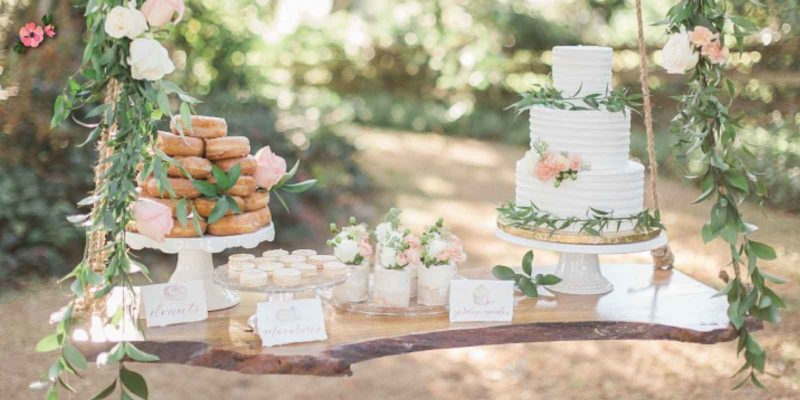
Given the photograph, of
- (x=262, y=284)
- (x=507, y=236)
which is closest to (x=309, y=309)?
(x=262, y=284)

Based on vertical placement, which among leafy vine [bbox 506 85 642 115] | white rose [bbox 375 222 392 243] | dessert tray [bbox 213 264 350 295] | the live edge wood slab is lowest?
the live edge wood slab

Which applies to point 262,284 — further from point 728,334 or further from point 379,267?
point 728,334

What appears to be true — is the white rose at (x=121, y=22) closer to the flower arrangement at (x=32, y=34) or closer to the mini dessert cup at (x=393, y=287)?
the flower arrangement at (x=32, y=34)

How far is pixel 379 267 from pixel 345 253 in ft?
0.36

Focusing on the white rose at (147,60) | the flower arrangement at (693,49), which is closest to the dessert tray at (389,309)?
the white rose at (147,60)

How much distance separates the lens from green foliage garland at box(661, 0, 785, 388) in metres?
2.53

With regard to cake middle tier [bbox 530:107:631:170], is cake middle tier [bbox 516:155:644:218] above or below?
below

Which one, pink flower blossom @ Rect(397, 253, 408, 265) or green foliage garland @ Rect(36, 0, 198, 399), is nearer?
green foliage garland @ Rect(36, 0, 198, 399)

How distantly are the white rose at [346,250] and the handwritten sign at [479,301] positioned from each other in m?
0.30

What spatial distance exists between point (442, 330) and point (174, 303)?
74cm

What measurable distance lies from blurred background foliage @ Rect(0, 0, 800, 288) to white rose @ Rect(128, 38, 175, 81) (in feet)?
1.76

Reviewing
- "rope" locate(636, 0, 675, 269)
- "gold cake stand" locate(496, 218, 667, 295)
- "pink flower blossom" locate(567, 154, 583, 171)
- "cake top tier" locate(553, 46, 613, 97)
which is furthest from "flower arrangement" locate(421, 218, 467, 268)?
"rope" locate(636, 0, 675, 269)

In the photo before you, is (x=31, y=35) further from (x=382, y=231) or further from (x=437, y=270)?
(x=437, y=270)

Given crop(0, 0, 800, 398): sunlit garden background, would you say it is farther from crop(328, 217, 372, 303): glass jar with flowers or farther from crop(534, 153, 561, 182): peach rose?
crop(328, 217, 372, 303): glass jar with flowers
